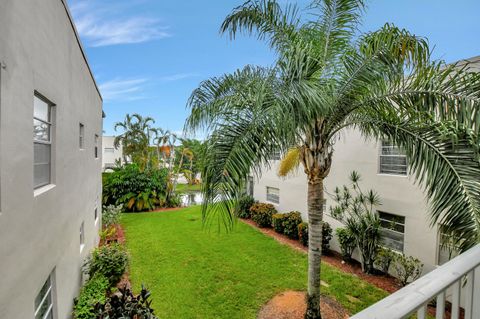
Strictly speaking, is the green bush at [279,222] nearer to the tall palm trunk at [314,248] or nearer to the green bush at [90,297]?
the tall palm trunk at [314,248]

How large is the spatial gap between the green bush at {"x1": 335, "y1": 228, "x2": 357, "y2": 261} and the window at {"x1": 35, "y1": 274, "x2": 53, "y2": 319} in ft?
27.8

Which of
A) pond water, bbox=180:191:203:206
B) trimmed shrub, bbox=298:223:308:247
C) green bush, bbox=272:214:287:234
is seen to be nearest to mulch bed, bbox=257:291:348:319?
trimmed shrub, bbox=298:223:308:247

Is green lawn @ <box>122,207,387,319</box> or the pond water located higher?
green lawn @ <box>122,207,387,319</box>

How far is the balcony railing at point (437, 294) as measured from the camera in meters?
0.94

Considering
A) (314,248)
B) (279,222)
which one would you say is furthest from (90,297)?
A: (279,222)

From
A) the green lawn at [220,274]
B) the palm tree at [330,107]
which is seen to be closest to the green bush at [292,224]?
the green lawn at [220,274]

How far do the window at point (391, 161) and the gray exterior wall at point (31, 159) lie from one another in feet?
28.1

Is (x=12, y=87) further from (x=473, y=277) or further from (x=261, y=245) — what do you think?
(x=261, y=245)

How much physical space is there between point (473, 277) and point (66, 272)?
20.2 ft

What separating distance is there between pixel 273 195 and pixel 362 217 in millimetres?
6882

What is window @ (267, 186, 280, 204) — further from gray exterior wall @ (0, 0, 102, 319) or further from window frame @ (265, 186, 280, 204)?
gray exterior wall @ (0, 0, 102, 319)

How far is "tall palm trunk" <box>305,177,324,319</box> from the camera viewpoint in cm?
554

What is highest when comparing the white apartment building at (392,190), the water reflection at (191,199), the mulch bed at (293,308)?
the white apartment building at (392,190)

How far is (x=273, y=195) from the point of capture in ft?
48.5
